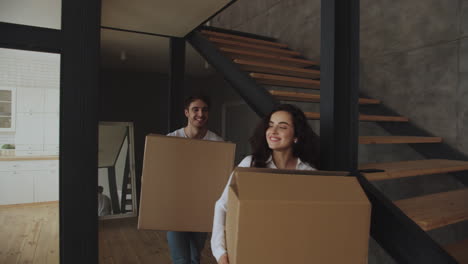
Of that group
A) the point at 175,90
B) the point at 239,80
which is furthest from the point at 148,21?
the point at 239,80

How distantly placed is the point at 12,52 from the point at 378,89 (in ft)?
8.03

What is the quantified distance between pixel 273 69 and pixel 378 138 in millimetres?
1015

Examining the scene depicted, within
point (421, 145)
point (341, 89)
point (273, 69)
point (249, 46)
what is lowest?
point (421, 145)

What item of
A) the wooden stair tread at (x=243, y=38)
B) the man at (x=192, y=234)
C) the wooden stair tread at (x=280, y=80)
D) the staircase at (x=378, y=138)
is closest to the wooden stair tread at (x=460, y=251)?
the staircase at (x=378, y=138)

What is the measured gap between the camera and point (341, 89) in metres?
1.37

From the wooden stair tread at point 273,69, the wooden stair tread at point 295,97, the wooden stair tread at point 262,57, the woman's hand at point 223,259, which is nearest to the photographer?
the woman's hand at point 223,259

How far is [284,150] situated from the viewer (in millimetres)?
1342

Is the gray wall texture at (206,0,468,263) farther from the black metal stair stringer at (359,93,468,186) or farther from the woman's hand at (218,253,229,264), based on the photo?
the woman's hand at (218,253,229,264)

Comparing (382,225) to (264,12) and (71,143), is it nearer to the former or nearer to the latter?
(71,143)

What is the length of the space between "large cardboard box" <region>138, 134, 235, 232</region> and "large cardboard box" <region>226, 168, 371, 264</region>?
632 mm

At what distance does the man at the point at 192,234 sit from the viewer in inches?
68.7

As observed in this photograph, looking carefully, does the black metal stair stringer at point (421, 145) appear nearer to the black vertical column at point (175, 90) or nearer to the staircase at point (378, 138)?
the staircase at point (378, 138)

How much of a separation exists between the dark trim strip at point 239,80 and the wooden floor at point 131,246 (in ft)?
4.67

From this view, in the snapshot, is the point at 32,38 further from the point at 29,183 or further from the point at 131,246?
the point at 131,246
